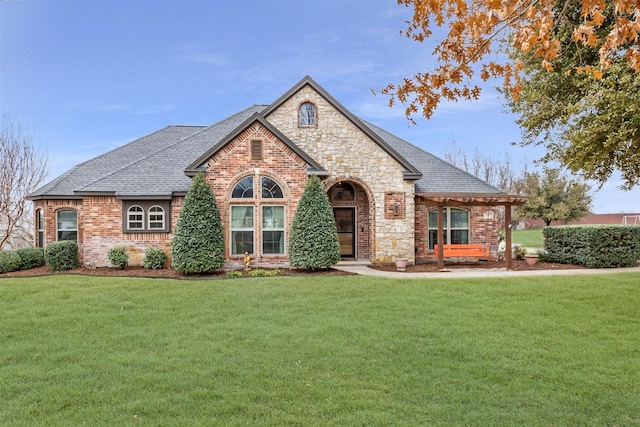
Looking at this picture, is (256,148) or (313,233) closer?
(313,233)

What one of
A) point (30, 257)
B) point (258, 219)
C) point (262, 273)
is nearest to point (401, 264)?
point (262, 273)

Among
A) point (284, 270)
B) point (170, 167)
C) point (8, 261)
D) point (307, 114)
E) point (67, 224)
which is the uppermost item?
point (307, 114)

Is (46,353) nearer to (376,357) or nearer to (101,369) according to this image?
(101,369)

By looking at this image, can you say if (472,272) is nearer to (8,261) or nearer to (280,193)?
(280,193)

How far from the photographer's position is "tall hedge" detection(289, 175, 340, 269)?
14.6 metres

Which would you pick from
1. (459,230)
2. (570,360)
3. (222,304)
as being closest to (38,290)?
(222,304)

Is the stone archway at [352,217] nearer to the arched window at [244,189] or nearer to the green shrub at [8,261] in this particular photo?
Answer: the arched window at [244,189]

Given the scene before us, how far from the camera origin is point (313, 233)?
14.7 meters

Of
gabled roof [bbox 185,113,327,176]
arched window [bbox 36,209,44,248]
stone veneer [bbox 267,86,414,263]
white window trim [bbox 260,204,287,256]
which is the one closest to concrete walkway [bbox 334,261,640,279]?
stone veneer [bbox 267,86,414,263]

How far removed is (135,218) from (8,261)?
16.0 ft

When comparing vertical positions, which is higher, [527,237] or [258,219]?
[258,219]

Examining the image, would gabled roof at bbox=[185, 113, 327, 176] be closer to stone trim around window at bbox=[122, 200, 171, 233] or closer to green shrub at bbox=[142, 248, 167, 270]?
stone trim around window at bbox=[122, 200, 171, 233]

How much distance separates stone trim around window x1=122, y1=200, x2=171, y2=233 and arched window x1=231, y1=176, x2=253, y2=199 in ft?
8.77

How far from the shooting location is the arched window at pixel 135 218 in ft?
53.5
